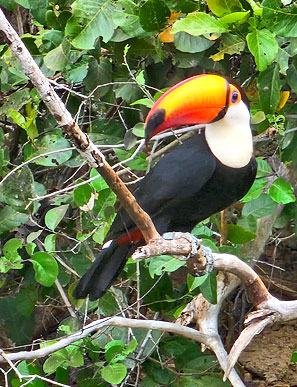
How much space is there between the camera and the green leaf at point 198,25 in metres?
2.09

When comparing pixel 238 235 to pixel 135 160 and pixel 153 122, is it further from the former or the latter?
pixel 153 122

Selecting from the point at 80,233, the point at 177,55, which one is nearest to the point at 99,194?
the point at 80,233

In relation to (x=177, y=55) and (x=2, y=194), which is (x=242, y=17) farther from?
(x=2, y=194)

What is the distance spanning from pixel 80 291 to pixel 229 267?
474 millimetres

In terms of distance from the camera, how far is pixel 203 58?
2.53 meters

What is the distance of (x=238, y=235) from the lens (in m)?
2.41

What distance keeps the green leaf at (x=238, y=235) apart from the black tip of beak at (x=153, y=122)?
0.56m

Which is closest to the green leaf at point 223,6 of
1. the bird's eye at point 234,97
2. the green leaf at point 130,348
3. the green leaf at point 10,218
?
the bird's eye at point 234,97

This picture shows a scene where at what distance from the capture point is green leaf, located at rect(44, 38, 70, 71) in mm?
2386

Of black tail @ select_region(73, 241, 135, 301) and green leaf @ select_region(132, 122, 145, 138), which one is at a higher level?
green leaf @ select_region(132, 122, 145, 138)

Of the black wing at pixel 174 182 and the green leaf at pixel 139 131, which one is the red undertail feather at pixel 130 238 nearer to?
the black wing at pixel 174 182

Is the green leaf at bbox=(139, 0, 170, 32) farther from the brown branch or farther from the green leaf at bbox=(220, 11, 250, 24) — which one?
the brown branch

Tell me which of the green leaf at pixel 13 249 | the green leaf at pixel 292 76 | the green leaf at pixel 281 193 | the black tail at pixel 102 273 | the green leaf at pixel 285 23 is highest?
the green leaf at pixel 285 23

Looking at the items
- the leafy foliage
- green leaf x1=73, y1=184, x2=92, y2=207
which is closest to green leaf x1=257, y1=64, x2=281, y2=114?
the leafy foliage
